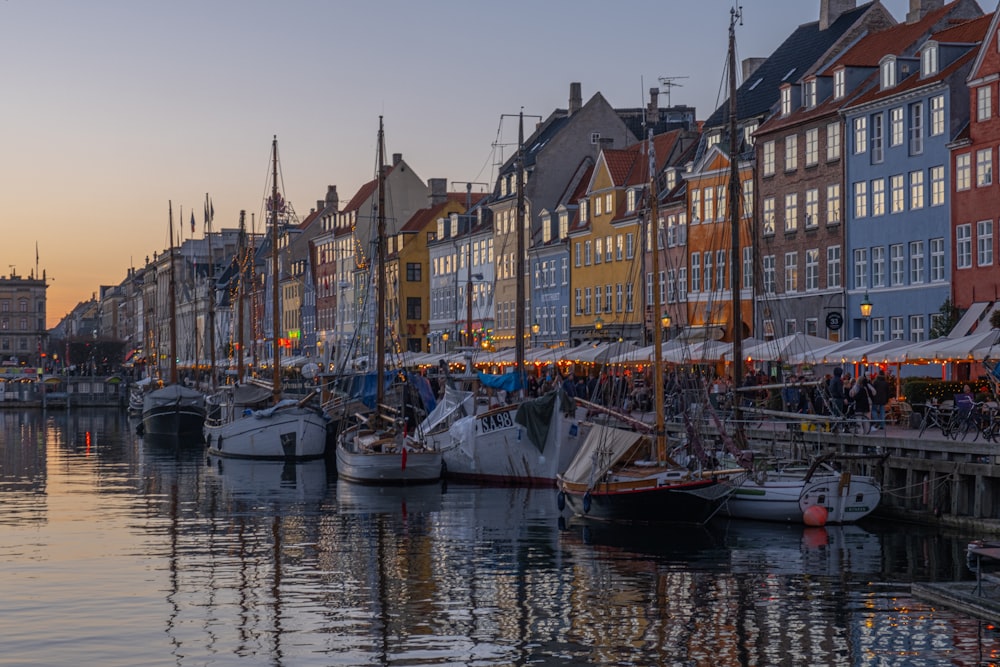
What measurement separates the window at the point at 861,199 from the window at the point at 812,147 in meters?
3.66

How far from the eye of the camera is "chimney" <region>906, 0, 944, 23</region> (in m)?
76.9

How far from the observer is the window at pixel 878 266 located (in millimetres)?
70688

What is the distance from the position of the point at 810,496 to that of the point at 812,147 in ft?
125

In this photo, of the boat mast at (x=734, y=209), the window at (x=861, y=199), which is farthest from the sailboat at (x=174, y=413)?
the boat mast at (x=734, y=209)

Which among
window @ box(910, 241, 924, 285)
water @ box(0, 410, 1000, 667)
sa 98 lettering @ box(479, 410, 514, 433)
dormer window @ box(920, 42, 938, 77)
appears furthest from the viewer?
window @ box(910, 241, 924, 285)

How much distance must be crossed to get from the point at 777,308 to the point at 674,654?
54.2m

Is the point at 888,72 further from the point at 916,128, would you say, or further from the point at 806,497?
the point at 806,497

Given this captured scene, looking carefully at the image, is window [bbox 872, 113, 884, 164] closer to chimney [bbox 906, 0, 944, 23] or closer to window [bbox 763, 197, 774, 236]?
chimney [bbox 906, 0, 944, 23]

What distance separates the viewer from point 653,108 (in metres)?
110

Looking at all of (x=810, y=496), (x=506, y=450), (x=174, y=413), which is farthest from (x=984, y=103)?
(x=174, y=413)

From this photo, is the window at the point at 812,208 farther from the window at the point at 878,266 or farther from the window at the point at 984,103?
the window at the point at 984,103

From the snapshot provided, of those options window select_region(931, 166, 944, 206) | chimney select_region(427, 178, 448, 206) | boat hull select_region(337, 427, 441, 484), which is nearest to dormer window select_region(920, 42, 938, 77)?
window select_region(931, 166, 944, 206)

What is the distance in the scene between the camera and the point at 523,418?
53.9 m

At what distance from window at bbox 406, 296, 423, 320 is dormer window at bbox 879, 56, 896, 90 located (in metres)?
67.7
